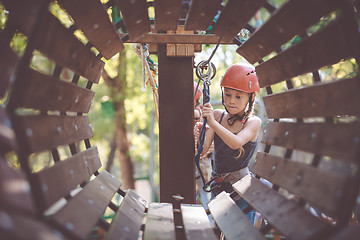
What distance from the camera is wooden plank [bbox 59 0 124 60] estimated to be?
199cm

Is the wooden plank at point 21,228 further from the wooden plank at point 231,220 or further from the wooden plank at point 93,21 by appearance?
the wooden plank at point 93,21

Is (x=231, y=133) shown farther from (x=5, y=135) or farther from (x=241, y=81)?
(x=5, y=135)

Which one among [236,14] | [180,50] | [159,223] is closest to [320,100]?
[236,14]

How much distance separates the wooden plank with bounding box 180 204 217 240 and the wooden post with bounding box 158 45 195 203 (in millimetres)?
300

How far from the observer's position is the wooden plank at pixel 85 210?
148cm

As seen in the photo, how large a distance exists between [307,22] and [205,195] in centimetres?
382

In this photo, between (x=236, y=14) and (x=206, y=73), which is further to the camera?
(x=206, y=73)

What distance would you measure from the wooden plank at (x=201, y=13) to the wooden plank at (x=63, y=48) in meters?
0.78

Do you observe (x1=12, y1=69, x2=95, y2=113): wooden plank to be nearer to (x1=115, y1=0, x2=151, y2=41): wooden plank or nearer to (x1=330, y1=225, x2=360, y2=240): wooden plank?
(x1=115, y1=0, x2=151, y2=41): wooden plank

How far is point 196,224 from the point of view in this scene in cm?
219

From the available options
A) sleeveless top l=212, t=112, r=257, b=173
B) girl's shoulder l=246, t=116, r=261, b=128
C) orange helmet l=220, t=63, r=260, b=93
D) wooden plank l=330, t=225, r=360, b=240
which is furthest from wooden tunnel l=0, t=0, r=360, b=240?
girl's shoulder l=246, t=116, r=261, b=128

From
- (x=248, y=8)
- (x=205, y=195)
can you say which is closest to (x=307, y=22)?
(x=248, y=8)

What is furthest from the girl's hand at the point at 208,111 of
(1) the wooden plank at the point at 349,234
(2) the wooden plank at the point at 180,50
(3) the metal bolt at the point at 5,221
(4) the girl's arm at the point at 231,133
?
(3) the metal bolt at the point at 5,221

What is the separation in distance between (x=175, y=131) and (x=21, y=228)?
1917 millimetres
